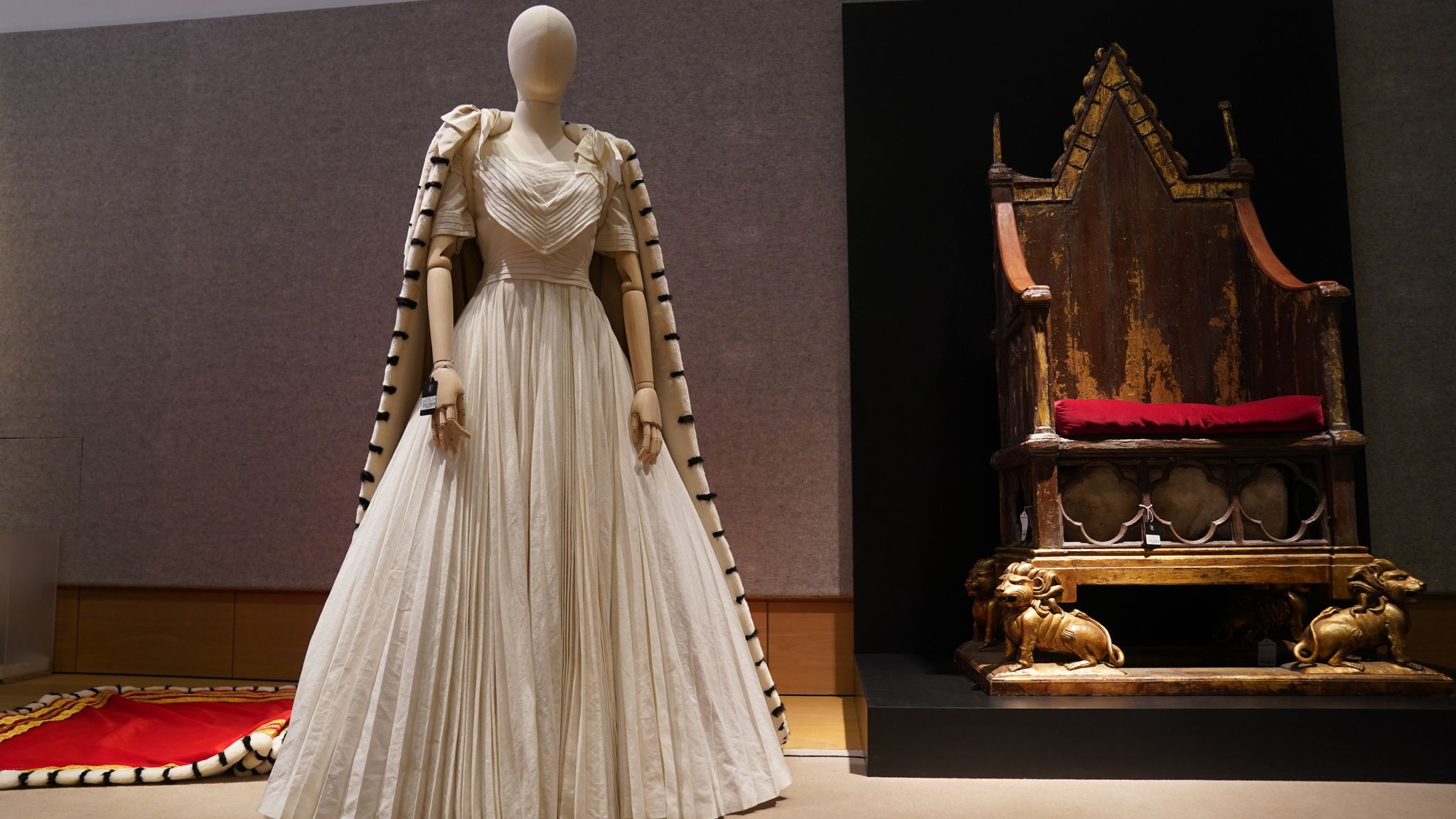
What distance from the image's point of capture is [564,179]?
2.06m

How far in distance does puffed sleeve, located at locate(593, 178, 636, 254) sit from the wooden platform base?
136 centimetres

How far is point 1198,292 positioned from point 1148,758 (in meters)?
1.57

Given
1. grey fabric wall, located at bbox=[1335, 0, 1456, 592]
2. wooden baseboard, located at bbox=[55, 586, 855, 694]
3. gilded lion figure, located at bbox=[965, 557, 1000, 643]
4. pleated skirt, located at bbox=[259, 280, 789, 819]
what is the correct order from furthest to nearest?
wooden baseboard, located at bbox=[55, 586, 855, 694] → grey fabric wall, located at bbox=[1335, 0, 1456, 592] → gilded lion figure, located at bbox=[965, 557, 1000, 643] → pleated skirt, located at bbox=[259, 280, 789, 819]

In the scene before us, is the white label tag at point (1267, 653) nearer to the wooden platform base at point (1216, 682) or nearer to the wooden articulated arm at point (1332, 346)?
the wooden platform base at point (1216, 682)

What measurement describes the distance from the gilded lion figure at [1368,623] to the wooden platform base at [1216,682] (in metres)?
0.03

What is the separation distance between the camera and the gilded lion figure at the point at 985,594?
2.83 meters

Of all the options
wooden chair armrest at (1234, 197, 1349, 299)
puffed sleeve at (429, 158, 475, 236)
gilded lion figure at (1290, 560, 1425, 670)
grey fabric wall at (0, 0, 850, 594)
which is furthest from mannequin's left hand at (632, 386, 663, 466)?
wooden chair armrest at (1234, 197, 1349, 299)

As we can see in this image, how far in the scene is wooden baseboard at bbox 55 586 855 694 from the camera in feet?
11.1

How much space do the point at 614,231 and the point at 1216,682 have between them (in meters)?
1.78

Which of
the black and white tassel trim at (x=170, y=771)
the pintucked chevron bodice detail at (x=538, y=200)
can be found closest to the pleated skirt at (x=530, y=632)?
the pintucked chevron bodice detail at (x=538, y=200)

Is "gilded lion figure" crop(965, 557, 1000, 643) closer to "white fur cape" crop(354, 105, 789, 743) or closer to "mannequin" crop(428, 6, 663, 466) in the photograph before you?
"white fur cape" crop(354, 105, 789, 743)

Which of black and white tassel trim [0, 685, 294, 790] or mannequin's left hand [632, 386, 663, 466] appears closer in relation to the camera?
mannequin's left hand [632, 386, 663, 466]

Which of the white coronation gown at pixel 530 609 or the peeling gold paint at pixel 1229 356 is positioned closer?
the white coronation gown at pixel 530 609

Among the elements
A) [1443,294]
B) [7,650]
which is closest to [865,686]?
[1443,294]
